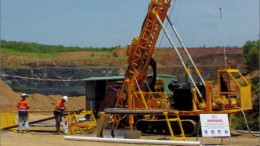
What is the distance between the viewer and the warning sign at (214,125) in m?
16.4

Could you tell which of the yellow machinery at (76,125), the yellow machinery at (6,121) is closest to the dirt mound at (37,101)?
the yellow machinery at (6,121)

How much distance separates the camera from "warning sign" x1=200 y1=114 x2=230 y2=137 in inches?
646

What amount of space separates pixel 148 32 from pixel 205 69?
139 feet

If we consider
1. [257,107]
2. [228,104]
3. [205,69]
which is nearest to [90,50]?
[205,69]

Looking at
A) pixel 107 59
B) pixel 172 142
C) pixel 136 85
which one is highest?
pixel 107 59

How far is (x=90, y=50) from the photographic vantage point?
92.0 metres

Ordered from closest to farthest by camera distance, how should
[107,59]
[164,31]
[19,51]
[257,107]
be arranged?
[164,31] → [257,107] → [107,59] → [19,51]

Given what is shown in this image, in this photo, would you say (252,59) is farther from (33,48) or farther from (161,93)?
(33,48)

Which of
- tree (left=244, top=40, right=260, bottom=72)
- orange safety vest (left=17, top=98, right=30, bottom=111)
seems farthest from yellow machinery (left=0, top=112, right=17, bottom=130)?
tree (left=244, top=40, right=260, bottom=72)

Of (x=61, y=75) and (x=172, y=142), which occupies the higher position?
(x=61, y=75)

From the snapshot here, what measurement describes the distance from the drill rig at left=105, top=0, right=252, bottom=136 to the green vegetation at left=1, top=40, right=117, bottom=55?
6128cm

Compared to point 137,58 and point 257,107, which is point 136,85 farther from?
point 257,107

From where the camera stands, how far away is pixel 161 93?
75.8 feet

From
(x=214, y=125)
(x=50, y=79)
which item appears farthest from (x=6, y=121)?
(x=50, y=79)
